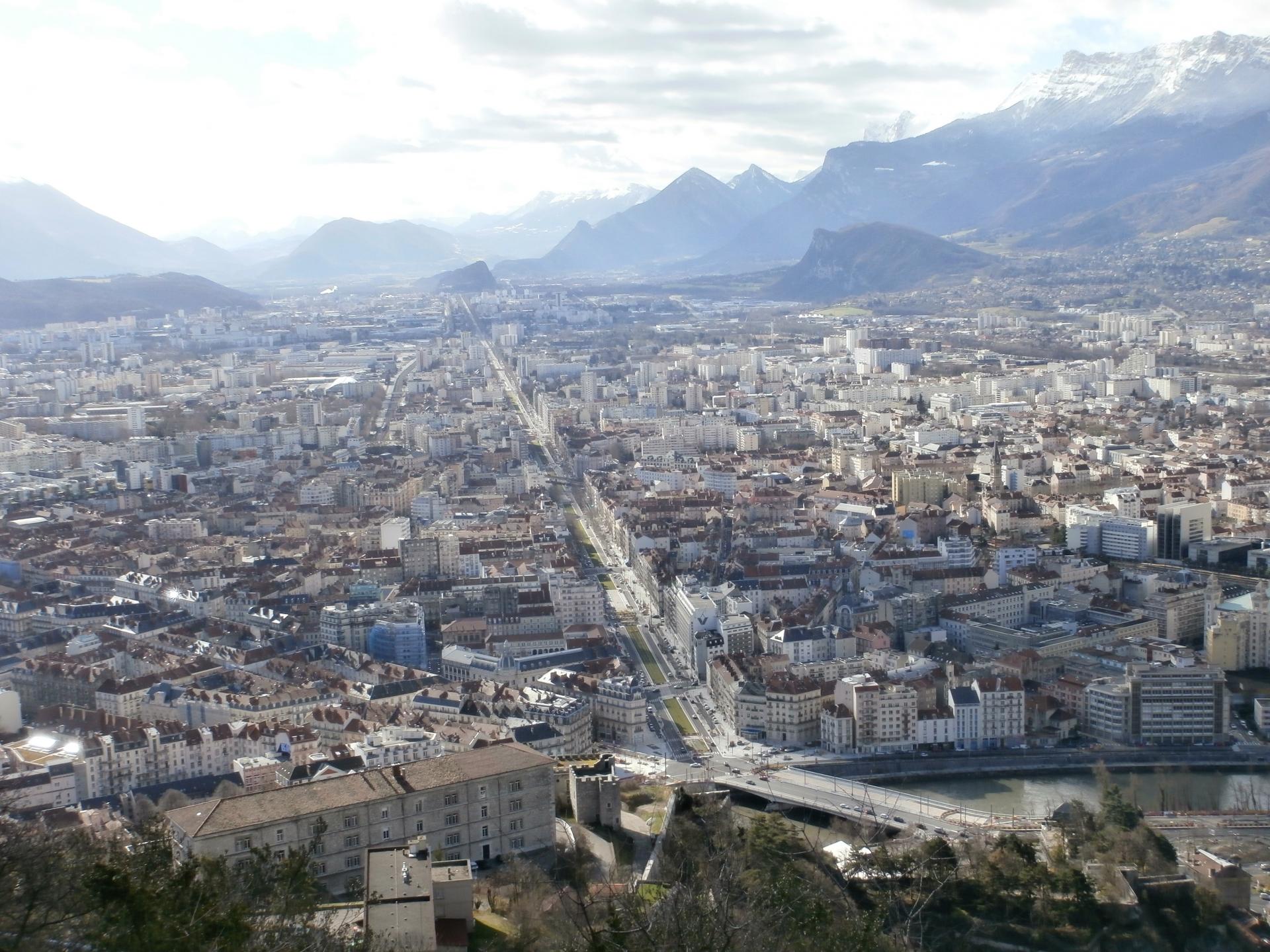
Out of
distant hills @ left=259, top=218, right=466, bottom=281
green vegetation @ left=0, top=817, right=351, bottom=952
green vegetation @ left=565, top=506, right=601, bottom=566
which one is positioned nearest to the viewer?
green vegetation @ left=0, top=817, right=351, bottom=952

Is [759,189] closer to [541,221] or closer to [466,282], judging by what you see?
[541,221]

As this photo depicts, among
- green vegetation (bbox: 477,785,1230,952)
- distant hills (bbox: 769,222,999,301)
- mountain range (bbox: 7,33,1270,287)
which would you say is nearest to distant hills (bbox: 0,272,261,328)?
mountain range (bbox: 7,33,1270,287)

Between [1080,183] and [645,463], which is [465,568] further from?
[1080,183]

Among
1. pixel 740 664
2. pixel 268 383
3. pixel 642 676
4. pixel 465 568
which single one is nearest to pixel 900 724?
pixel 740 664

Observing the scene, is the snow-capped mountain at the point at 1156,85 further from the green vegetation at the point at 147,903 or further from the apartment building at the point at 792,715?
the green vegetation at the point at 147,903

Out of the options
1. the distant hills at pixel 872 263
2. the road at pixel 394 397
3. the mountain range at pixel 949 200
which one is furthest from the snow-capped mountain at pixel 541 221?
the road at pixel 394 397

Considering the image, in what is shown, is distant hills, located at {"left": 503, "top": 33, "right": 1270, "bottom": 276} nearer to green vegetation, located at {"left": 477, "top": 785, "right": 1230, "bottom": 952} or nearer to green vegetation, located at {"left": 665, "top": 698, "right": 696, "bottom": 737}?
green vegetation, located at {"left": 665, "top": 698, "right": 696, "bottom": 737}
